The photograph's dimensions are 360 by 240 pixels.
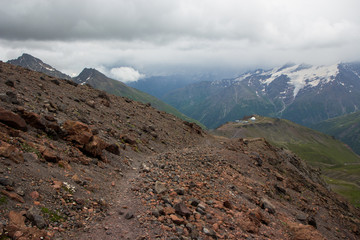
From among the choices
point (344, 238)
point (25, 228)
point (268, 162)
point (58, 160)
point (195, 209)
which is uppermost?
point (58, 160)

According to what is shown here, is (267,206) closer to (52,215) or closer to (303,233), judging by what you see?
(303,233)

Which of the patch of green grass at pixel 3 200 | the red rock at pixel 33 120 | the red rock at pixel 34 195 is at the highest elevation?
the red rock at pixel 33 120

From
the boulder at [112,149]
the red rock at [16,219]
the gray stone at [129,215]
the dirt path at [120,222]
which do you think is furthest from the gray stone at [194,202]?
the boulder at [112,149]

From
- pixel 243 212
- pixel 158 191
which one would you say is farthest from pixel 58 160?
pixel 243 212

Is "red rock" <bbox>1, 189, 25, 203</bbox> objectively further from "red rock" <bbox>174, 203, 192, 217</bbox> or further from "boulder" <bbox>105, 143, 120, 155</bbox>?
"boulder" <bbox>105, 143, 120, 155</bbox>

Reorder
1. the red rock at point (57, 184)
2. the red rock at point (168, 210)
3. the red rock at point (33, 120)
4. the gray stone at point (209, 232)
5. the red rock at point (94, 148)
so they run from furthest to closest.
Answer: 1. the red rock at point (94, 148)
2. the red rock at point (33, 120)
3. the red rock at point (168, 210)
4. the gray stone at point (209, 232)
5. the red rock at point (57, 184)

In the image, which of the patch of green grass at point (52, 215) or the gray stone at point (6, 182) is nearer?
the patch of green grass at point (52, 215)

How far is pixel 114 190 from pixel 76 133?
6.95 metres

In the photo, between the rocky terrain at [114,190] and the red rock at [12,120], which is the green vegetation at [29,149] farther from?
the red rock at [12,120]

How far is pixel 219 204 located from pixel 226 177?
323 inches

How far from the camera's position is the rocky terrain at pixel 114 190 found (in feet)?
40.7

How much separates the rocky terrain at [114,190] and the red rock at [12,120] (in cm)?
6

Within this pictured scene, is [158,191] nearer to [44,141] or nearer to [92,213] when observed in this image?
[92,213]

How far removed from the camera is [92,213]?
541 inches
